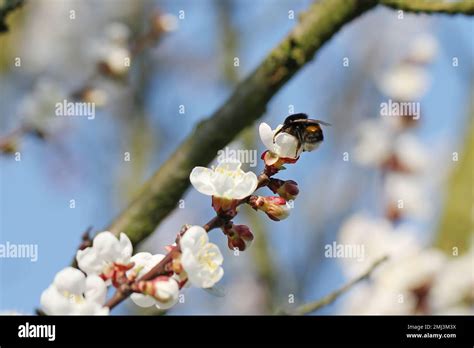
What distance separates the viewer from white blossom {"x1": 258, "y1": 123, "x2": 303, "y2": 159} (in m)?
1.11

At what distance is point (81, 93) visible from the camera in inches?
90.4

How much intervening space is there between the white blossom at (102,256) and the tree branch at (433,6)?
90 cm

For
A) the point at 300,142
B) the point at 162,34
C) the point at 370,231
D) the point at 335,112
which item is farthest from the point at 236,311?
the point at 300,142

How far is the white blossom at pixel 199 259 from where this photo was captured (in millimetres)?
1047

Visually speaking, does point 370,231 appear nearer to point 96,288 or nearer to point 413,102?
point 413,102

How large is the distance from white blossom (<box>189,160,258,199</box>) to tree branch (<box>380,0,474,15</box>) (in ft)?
2.55

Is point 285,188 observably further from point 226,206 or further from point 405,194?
point 405,194

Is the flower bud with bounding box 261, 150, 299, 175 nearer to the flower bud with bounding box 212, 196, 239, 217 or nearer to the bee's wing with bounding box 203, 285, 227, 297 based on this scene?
the flower bud with bounding box 212, 196, 239, 217

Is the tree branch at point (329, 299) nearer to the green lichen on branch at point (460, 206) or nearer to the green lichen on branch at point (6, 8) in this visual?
the green lichen on branch at point (6, 8)

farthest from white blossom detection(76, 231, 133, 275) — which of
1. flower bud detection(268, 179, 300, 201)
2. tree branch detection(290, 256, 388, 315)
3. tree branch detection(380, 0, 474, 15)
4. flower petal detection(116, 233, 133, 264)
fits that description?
tree branch detection(380, 0, 474, 15)


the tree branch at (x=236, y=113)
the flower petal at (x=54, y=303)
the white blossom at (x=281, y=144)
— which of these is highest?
the tree branch at (x=236, y=113)

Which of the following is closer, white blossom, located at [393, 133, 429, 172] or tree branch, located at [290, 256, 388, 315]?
tree branch, located at [290, 256, 388, 315]

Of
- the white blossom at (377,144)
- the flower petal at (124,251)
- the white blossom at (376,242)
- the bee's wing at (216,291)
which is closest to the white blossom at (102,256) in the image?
the flower petal at (124,251)

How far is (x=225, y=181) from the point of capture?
1091 millimetres
